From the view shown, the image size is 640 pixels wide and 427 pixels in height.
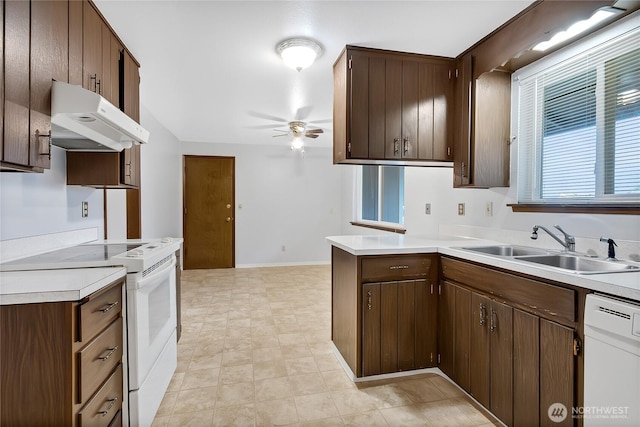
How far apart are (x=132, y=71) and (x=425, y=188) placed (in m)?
2.74

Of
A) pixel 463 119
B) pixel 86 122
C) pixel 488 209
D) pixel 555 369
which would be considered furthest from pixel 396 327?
pixel 86 122

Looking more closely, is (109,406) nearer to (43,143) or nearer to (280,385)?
(280,385)

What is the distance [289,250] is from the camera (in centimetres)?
598

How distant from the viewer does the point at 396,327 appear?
6.88 feet

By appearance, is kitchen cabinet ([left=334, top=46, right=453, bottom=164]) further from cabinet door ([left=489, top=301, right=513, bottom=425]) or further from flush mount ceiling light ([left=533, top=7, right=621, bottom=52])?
cabinet door ([left=489, top=301, right=513, bottom=425])

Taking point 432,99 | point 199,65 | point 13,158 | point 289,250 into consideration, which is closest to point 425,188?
point 432,99

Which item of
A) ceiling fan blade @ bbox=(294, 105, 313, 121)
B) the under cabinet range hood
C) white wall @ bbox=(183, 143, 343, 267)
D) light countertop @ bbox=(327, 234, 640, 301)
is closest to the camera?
light countertop @ bbox=(327, 234, 640, 301)

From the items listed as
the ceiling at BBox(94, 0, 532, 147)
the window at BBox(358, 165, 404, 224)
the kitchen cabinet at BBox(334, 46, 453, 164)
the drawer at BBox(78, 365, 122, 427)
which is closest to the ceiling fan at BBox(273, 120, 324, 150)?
the ceiling at BBox(94, 0, 532, 147)

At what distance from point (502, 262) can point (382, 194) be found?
3.34m

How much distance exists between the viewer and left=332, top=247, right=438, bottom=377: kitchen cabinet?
204 centimetres

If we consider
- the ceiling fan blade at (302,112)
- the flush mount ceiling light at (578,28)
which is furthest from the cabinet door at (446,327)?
the ceiling fan blade at (302,112)

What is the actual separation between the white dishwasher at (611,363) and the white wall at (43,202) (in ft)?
8.49

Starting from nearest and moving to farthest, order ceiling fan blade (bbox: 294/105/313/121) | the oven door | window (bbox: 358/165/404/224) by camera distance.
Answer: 1. the oven door
2. ceiling fan blade (bbox: 294/105/313/121)
3. window (bbox: 358/165/404/224)

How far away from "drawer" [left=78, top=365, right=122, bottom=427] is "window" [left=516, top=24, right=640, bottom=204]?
8.61 feet
